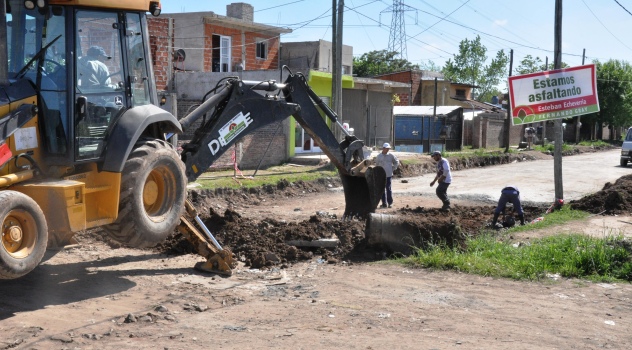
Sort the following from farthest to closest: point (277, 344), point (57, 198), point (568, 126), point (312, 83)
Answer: point (568, 126) < point (312, 83) < point (57, 198) < point (277, 344)

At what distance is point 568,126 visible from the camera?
59844 millimetres

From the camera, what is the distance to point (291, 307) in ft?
29.0

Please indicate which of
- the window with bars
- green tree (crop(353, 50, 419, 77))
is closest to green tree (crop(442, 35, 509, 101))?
green tree (crop(353, 50, 419, 77))

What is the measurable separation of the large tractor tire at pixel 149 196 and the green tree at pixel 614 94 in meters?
52.9

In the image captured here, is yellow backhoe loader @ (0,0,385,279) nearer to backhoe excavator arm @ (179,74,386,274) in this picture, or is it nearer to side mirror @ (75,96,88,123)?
side mirror @ (75,96,88,123)

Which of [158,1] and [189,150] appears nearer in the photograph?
[158,1]

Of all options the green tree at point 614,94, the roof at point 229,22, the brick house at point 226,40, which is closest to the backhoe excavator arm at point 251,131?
the brick house at point 226,40

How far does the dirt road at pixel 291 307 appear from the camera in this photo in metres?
7.50

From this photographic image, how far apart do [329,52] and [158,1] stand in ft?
113

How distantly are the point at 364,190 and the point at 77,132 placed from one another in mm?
7234

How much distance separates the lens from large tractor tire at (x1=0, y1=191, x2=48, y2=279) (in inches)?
282

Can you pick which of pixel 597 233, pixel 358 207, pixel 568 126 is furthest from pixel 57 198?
pixel 568 126

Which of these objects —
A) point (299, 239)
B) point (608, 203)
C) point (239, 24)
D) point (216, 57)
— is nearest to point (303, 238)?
point (299, 239)

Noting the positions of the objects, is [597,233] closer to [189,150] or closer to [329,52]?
[189,150]
